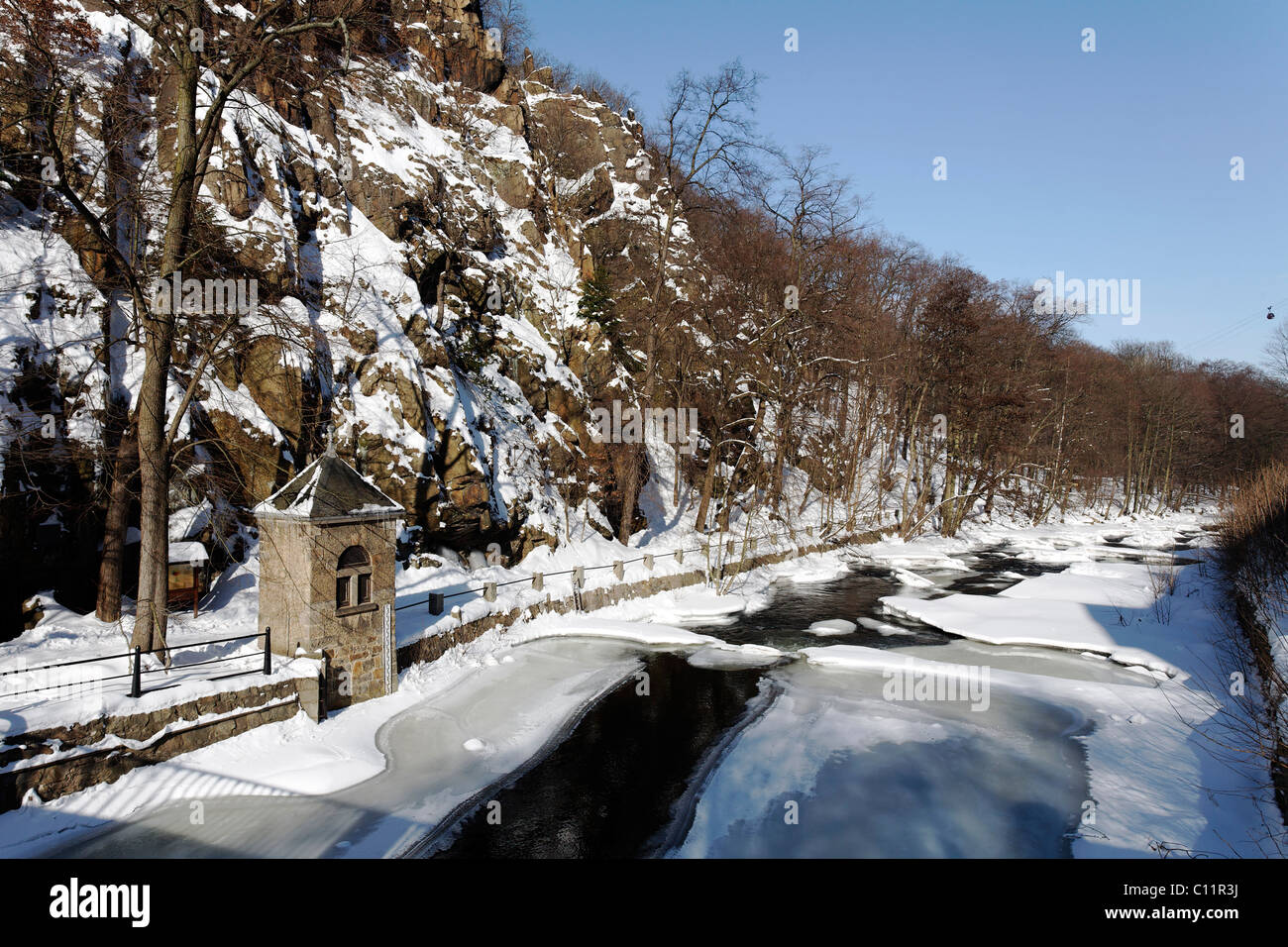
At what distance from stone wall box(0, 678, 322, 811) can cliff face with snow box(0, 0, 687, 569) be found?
144 inches

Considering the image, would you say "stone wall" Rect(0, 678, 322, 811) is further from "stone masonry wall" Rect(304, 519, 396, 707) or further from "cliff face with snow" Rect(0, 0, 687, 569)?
"cliff face with snow" Rect(0, 0, 687, 569)

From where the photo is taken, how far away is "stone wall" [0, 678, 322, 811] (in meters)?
7.70

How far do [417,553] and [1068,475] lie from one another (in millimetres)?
50932

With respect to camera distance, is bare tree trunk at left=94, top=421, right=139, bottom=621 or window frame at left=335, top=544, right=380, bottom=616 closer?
window frame at left=335, top=544, right=380, bottom=616

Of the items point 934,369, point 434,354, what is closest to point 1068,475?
point 934,369

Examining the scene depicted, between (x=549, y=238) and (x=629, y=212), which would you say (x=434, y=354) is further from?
(x=629, y=212)


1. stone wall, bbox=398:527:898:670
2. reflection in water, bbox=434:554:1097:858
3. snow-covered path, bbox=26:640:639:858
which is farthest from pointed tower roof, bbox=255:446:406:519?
reflection in water, bbox=434:554:1097:858

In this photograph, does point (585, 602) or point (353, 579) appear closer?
point (353, 579)

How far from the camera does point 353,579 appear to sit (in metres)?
12.0

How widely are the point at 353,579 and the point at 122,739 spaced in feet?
13.2

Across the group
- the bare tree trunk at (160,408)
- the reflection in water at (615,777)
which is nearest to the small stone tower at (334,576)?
the bare tree trunk at (160,408)

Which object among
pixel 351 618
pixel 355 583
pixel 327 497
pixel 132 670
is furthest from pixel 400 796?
pixel 327 497

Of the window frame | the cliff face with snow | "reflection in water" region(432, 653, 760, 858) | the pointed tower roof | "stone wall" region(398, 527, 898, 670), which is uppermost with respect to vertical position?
the cliff face with snow

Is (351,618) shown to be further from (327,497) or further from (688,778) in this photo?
(688,778)
